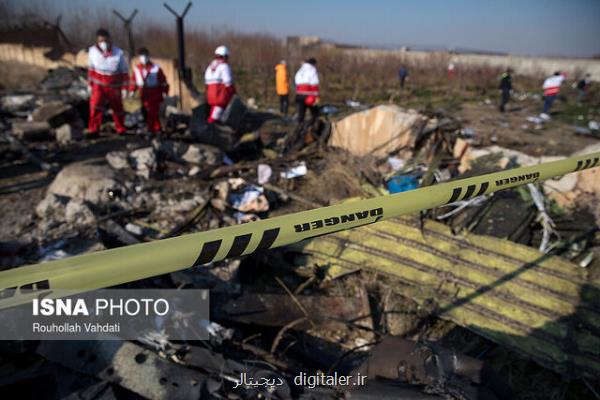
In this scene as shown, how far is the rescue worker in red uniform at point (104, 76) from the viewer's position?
633 cm

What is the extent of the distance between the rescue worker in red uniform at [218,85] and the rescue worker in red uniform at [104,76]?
5.32 ft

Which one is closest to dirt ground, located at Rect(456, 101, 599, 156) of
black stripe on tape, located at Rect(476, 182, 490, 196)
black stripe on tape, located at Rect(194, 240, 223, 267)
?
black stripe on tape, located at Rect(476, 182, 490, 196)

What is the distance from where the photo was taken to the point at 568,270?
3143 mm

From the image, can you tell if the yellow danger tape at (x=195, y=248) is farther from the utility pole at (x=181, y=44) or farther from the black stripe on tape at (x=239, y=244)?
the utility pole at (x=181, y=44)

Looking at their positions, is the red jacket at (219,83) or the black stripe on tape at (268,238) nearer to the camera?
the black stripe on tape at (268,238)

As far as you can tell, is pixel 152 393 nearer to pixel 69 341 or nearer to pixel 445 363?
pixel 69 341

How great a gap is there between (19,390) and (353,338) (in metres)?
2.15

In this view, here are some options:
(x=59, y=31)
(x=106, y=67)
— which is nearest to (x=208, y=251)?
(x=106, y=67)

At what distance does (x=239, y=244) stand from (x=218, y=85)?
19.3ft

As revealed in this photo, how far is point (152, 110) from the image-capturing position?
684cm

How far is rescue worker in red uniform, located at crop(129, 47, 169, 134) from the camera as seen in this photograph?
261 inches

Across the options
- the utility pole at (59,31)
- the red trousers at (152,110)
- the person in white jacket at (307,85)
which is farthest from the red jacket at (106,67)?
the utility pole at (59,31)

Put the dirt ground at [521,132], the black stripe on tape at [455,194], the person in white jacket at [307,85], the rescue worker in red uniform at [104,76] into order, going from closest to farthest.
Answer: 1. the black stripe on tape at [455,194]
2. the rescue worker in red uniform at [104,76]
3. the person in white jacket at [307,85]
4. the dirt ground at [521,132]

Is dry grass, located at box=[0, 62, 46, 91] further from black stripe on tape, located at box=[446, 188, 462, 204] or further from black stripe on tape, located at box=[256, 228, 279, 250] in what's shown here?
black stripe on tape, located at box=[446, 188, 462, 204]
